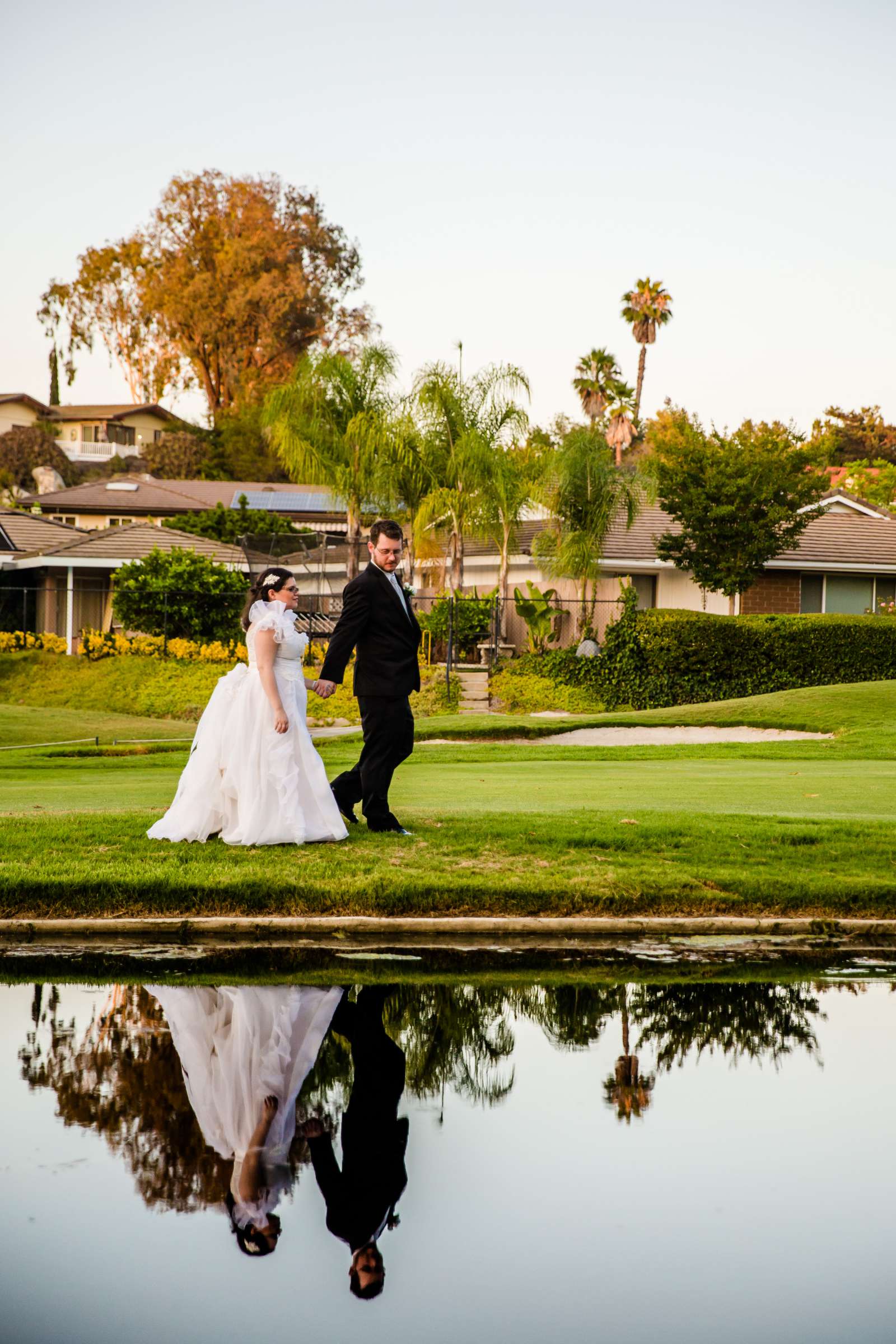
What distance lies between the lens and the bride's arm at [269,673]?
9453 millimetres

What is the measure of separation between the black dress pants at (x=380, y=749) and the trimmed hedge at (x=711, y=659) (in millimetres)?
22497

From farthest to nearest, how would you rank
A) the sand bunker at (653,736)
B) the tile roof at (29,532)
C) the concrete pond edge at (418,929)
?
the tile roof at (29,532), the sand bunker at (653,736), the concrete pond edge at (418,929)

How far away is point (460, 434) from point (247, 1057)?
32402 millimetres

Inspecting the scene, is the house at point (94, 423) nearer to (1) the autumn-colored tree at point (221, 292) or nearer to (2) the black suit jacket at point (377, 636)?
(1) the autumn-colored tree at point (221, 292)

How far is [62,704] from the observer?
1278 inches

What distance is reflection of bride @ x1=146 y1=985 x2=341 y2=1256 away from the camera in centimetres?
435

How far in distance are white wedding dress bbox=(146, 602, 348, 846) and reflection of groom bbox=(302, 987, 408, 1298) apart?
3.58 m

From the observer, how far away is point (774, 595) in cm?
→ 4078

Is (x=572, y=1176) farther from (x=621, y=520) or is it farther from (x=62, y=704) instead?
(x=621, y=520)

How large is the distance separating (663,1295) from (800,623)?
1206 inches

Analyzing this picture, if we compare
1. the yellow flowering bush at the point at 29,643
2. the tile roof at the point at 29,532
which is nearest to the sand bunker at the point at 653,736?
the yellow flowering bush at the point at 29,643

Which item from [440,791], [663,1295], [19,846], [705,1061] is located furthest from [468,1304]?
[440,791]

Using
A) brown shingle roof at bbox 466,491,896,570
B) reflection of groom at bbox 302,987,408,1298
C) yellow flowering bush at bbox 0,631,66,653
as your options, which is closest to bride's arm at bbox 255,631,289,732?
reflection of groom at bbox 302,987,408,1298

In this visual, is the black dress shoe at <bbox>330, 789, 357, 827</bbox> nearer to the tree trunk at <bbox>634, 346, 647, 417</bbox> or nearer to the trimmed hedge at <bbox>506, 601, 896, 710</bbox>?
the trimmed hedge at <bbox>506, 601, 896, 710</bbox>
